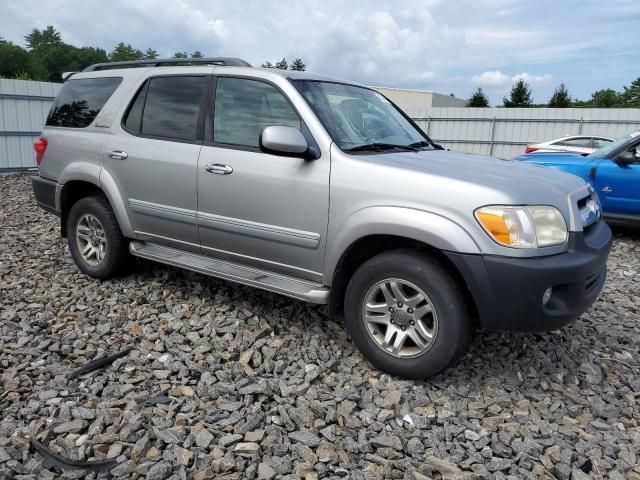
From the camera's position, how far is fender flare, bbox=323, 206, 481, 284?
2.87 m

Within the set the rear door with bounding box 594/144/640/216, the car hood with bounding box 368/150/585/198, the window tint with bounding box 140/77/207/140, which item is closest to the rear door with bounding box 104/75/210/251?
the window tint with bounding box 140/77/207/140

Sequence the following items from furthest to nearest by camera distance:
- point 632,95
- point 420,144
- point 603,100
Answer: point 632,95, point 603,100, point 420,144

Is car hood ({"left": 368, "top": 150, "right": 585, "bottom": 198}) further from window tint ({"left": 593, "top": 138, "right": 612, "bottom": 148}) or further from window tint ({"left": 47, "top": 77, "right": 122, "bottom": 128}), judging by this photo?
window tint ({"left": 593, "top": 138, "right": 612, "bottom": 148})

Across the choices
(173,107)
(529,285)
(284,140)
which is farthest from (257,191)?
(529,285)

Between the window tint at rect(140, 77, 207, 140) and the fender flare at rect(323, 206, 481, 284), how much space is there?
1.49 m

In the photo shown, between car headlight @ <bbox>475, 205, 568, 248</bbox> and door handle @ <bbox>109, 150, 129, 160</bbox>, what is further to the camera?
door handle @ <bbox>109, 150, 129, 160</bbox>

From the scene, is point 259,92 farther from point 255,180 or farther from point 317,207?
point 317,207

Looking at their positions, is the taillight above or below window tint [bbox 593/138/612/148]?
below

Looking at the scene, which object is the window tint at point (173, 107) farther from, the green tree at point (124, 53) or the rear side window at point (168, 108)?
the green tree at point (124, 53)

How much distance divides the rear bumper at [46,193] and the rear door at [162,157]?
2.82ft

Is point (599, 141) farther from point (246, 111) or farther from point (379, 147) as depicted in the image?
point (246, 111)

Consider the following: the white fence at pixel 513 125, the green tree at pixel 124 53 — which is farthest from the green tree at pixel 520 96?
the green tree at pixel 124 53

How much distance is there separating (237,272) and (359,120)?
1.37m

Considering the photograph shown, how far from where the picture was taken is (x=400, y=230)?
3.02 m
